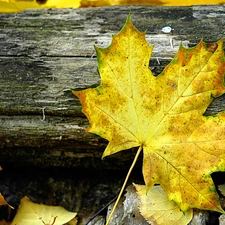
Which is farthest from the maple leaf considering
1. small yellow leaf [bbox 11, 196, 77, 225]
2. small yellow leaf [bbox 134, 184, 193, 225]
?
small yellow leaf [bbox 11, 196, 77, 225]

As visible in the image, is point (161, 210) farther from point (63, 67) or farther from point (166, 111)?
point (63, 67)

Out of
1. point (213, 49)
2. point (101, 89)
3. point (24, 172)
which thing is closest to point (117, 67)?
point (101, 89)

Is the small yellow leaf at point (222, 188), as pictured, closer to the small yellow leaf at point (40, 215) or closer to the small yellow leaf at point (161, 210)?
the small yellow leaf at point (161, 210)

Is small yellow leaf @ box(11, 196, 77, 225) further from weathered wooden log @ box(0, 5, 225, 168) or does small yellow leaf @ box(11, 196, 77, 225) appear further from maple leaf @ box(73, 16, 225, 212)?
maple leaf @ box(73, 16, 225, 212)

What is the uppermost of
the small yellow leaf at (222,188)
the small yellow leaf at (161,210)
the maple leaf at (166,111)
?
the maple leaf at (166,111)

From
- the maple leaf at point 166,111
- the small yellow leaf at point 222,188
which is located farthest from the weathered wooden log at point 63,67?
the small yellow leaf at point 222,188

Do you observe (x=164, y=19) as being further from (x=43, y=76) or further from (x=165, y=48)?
(x=43, y=76)
